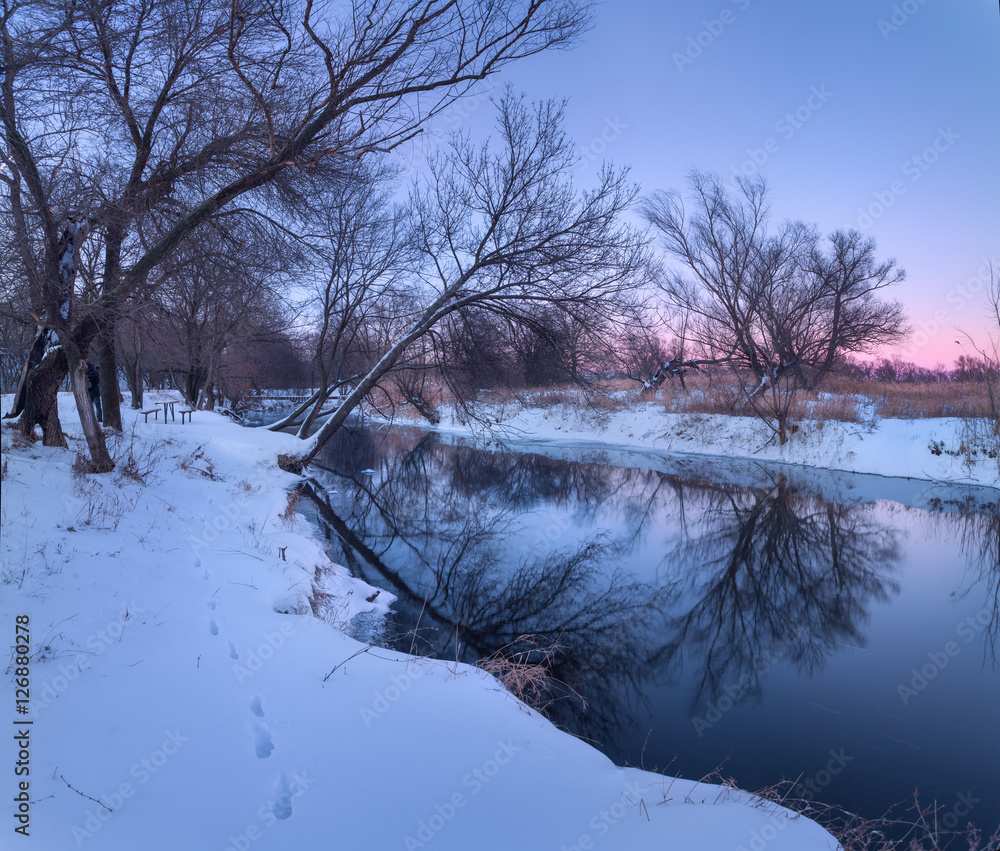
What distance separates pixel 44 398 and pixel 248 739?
21.3 ft

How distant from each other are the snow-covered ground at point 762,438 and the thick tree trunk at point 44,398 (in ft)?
23.7

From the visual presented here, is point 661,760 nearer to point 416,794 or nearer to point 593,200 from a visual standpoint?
point 416,794

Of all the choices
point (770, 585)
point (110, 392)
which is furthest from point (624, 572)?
point (110, 392)

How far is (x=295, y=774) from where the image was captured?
271 cm

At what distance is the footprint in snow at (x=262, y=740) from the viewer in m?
2.83

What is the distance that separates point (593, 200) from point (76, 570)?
32.5 ft

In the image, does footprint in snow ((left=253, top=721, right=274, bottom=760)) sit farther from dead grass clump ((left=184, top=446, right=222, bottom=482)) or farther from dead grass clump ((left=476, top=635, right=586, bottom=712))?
dead grass clump ((left=184, top=446, right=222, bottom=482))

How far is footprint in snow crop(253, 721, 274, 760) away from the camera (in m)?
2.83

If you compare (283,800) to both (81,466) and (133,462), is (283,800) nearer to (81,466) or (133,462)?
(81,466)

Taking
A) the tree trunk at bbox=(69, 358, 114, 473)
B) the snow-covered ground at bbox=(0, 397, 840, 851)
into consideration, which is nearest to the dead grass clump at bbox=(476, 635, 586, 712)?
the snow-covered ground at bbox=(0, 397, 840, 851)

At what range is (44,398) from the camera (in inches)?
276

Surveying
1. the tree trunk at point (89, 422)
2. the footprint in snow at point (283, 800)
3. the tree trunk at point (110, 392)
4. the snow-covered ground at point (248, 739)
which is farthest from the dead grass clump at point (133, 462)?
the footprint in snow at point (283, 800)

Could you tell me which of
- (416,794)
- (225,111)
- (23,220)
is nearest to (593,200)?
(225,111)

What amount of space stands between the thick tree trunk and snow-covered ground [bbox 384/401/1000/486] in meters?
7.21
